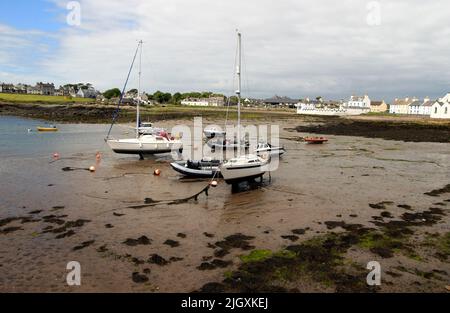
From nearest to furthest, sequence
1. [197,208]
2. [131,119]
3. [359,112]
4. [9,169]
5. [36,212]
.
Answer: [36,212]
[197,208]
[9,169]
[131,119]
[359,112]

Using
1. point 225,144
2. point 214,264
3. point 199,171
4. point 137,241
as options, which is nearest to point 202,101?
point 225,144

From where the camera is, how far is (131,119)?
7450 centimetres

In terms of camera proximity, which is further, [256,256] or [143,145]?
[143,145]

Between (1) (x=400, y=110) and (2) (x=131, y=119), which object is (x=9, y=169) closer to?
(2) (x=131, y=119)

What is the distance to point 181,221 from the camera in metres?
14.8

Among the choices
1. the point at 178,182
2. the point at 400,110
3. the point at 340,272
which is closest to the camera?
the point at 340,272

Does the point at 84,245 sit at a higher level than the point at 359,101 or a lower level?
lower

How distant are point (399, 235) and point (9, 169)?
23.9 metres

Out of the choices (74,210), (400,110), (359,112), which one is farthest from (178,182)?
(400,110)

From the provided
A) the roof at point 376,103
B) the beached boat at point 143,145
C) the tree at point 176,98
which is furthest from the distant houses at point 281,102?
the beached boat at point 143,145

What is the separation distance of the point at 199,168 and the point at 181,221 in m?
8.29

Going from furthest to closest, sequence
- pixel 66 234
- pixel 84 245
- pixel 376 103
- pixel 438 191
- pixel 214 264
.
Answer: pixel 376 103, pixel 438 191, pixel 66 234, pixel 84 245, pixel 214 264

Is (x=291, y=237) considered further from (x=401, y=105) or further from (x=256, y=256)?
(x=401, y=105)

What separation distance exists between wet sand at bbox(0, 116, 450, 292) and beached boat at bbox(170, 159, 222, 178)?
0.56m
